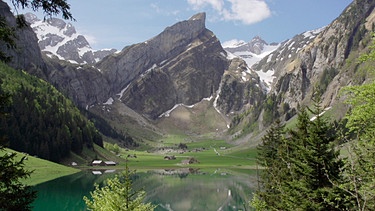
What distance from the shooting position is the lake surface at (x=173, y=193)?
84125mm

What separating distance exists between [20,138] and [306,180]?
5962 inches

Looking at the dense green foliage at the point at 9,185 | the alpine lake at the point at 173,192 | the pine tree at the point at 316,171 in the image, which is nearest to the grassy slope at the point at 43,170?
the alpine lake at the point at 173,192

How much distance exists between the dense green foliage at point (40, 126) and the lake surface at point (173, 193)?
123 ft

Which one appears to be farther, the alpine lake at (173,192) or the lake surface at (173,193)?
the alpine lake at (173,192)

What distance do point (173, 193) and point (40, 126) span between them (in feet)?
288

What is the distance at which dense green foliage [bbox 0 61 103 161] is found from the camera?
153 metres

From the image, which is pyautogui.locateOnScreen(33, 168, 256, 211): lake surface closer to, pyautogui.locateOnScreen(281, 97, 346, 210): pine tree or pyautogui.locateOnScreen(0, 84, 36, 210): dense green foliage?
pyautogui.locateOnScreen(281, 97, 346, 210): pine tree

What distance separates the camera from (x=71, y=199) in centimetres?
8600

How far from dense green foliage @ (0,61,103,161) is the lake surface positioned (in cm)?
3756

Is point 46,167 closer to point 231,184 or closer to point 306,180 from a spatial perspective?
point 231,184

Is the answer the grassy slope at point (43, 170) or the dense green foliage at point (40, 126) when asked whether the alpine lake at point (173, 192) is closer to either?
the grassy slope at point (43, 170)

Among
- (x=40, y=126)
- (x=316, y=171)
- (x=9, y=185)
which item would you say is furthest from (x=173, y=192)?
(x=9, y=185)

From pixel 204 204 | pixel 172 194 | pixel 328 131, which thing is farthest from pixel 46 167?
pixel 328 131

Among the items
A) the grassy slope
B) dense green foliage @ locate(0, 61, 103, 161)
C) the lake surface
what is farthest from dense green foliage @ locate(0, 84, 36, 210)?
dense green foliage @ locate(0, 61, 103, 161)
